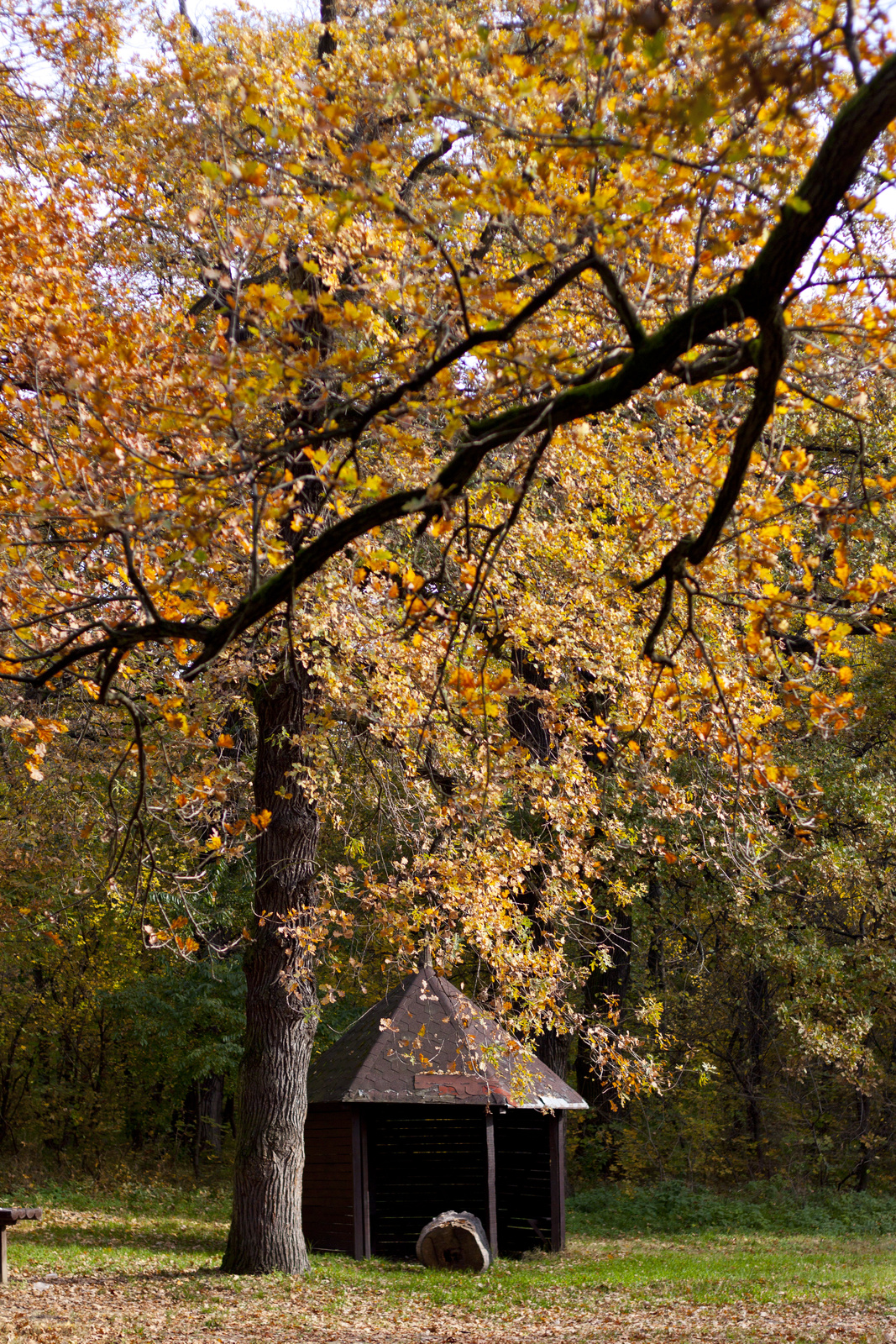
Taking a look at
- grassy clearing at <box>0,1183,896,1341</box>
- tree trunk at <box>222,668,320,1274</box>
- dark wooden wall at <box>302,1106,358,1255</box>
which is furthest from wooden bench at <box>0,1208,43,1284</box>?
dark wooden wall at <box>302,1106,358,1255</box>

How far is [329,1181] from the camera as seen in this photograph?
1387 cm

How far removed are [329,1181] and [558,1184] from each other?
9.58 feet

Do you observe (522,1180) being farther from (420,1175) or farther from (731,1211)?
(731,1211)

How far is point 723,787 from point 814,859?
5837mm

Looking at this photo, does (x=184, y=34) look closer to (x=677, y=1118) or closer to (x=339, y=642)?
(x=339, y=642)

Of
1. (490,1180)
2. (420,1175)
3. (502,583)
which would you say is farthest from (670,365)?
(420,1175)

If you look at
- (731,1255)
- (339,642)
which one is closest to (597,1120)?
(731,1255)

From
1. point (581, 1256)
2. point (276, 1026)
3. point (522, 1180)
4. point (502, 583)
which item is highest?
point (502, 583)

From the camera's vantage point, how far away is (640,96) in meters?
5.76

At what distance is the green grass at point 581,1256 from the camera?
34.4 ft

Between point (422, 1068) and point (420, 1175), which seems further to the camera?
point (420, 1175)

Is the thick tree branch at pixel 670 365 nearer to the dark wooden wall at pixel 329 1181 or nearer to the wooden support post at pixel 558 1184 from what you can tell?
the dark wooden wall at pixel 329 1181

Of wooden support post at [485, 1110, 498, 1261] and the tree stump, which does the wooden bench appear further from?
wooden support post at [485, 1110, 498, 1261]

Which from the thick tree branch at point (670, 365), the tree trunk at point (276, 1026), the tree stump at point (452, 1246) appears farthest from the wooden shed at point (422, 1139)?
the thick tree branch at point (670, 365)
